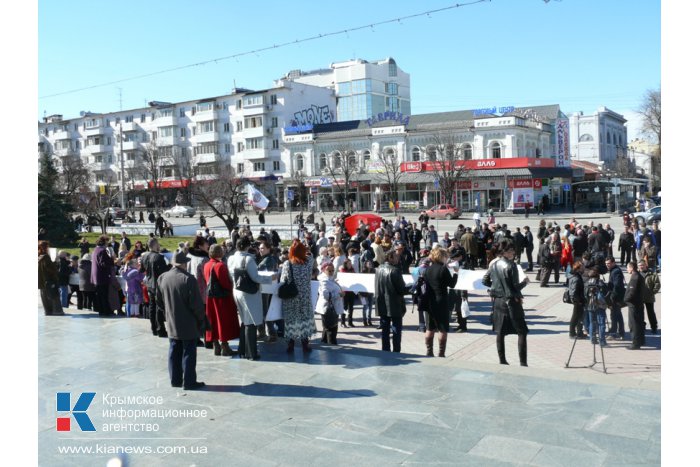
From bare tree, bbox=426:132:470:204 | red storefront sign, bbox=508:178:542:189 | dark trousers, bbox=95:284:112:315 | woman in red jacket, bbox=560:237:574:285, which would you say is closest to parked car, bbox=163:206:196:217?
bare tree, bbox=426:132:470:204

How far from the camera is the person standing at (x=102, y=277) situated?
41.9 feet

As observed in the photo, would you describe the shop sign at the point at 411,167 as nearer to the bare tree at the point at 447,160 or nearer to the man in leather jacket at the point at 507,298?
the bare tree at the point at 447,160

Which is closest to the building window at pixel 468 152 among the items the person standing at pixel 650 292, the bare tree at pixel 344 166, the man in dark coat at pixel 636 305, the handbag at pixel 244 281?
the bare tree at pixel 344 166

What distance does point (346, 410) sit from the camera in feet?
21.7

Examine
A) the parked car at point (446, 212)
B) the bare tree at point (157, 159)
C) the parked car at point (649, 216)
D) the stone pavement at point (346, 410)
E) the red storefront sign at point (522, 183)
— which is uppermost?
the bare tree at point (157, 159)

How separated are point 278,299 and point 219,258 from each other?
1426mm

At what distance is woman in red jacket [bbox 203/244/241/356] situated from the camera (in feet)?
27.7

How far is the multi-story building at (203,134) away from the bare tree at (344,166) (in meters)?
6.94

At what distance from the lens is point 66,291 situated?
14.4 meters

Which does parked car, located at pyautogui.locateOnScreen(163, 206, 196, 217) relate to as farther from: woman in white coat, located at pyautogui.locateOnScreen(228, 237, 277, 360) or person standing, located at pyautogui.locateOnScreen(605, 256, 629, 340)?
woman in white coat, located at pyautogui.locateOnScreen(228, 237, 277, 360)

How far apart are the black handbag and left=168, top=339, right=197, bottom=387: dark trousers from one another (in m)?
1.15

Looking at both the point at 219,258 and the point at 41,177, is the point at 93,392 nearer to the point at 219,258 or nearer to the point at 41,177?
the point at 219,258

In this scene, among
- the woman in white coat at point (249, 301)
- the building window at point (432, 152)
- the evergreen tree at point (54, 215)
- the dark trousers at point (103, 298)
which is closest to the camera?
the woman in white coat at point (249, 301)

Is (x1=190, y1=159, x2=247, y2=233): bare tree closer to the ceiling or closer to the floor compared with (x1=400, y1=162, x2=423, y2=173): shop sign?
closer to the floor
